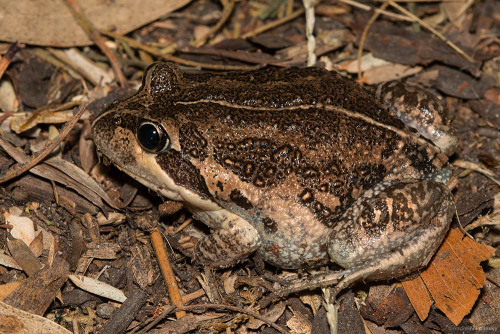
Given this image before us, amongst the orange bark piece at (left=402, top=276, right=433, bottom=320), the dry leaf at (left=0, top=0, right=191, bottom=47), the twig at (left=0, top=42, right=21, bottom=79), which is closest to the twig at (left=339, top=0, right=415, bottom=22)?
the dry leaf at (left=0, top=0, right=191, bottom=47)

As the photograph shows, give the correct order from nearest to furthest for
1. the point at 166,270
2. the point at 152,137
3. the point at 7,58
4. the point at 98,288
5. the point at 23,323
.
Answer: the point at 23,323 < the point at 152,137 < the point at 98,288 < the point at 166,270 < the point at 7,58

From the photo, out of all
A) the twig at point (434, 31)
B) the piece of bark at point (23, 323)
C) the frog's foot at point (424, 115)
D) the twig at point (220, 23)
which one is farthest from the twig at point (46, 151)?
the twig at point (434, 31)

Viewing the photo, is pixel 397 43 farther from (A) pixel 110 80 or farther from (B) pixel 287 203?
(A) pixel 110 80

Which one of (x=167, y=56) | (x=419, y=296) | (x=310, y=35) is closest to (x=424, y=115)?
(x=419, y=296)

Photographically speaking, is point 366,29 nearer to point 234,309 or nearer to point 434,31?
point 434,31

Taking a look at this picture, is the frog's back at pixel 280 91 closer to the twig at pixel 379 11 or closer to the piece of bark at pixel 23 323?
the twig at pixel 379 11

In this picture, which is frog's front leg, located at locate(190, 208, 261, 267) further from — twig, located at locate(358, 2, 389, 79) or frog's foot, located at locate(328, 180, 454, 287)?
twig, located at locate(358, 2, 389, 79)
